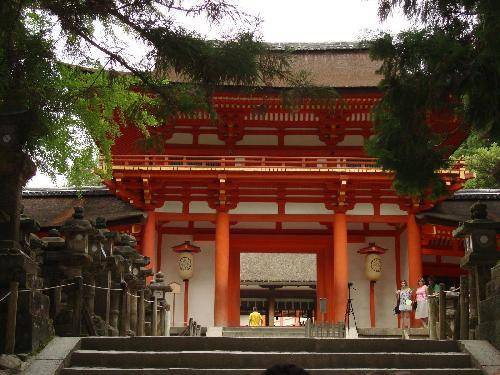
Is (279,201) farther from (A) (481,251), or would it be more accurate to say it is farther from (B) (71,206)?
(A) (481,251)

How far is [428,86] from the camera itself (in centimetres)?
848

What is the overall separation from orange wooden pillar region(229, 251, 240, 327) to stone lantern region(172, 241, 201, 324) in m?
1.36

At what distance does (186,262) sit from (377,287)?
226 inches

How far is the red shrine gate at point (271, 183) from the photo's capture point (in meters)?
20.6

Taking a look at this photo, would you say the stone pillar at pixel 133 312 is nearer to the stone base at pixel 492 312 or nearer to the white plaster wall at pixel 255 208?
the stone base at pixel 492 312

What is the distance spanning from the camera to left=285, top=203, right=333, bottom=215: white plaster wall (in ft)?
71.7

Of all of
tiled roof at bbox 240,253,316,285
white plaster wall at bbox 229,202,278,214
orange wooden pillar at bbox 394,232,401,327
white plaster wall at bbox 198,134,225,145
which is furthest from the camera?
tiled roof at bbox 240,253,316,285

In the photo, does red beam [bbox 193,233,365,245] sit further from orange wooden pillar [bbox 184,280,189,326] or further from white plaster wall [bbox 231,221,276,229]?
orange wooden pillar [bbox 184,280,189,326]

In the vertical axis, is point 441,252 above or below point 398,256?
above

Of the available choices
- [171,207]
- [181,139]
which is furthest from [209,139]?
[171,207]

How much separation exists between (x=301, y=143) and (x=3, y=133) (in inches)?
571

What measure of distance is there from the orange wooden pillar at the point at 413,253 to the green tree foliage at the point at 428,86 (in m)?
11.7

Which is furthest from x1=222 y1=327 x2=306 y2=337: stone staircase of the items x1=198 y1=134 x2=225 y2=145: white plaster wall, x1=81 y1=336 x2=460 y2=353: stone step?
x1=81 y1=336 x2=460 y2=353: stone step

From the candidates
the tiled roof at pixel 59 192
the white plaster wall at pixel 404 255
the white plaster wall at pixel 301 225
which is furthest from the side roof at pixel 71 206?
the white plaster wall at pixel 404 255
